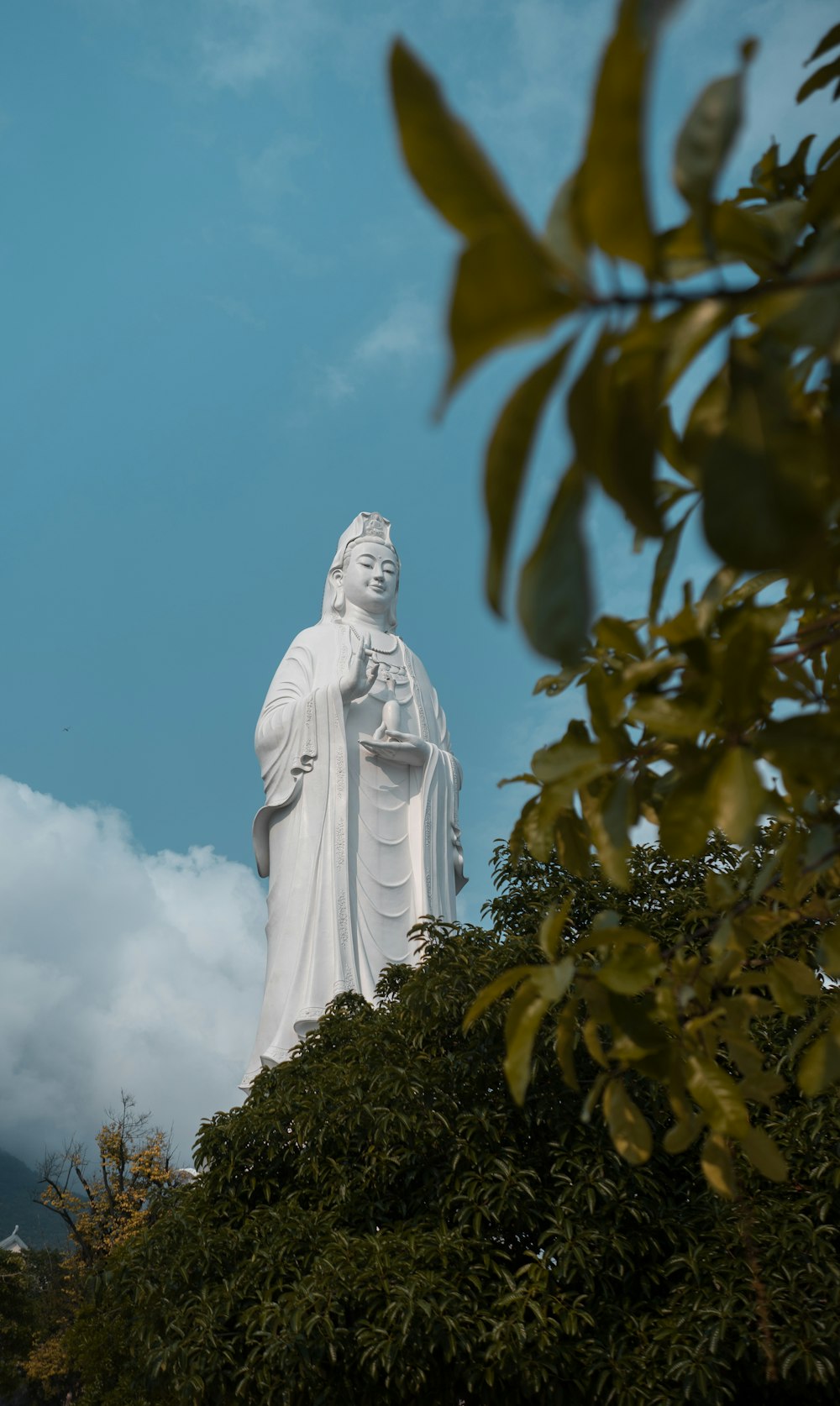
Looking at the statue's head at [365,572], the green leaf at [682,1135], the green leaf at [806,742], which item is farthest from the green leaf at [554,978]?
the statue's head at [365,572]

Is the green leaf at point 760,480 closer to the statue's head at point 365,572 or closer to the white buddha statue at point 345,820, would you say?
the white buddha statue at point 345,820

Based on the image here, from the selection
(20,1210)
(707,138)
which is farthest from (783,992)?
(20,1210)

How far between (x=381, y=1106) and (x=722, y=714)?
4024 millimetres

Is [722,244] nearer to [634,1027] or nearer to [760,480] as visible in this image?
[760,480]

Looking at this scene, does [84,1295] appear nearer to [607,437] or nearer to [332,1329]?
[332,1329]

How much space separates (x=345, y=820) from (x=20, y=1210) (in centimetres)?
5283

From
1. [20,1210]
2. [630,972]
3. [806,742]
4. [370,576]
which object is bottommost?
[630,972]

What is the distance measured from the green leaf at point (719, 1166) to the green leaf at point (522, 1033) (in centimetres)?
49

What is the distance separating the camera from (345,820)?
10016mm

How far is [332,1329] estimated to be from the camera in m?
4.11

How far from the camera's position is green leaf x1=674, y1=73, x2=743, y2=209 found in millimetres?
777

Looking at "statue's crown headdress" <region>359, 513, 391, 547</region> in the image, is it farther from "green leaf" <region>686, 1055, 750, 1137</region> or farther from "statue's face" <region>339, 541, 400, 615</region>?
"green leaf" <region>686, 1055, 750, 1137</region>

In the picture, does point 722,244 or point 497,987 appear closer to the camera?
point 722,244

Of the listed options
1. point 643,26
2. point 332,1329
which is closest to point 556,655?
point 643,26
